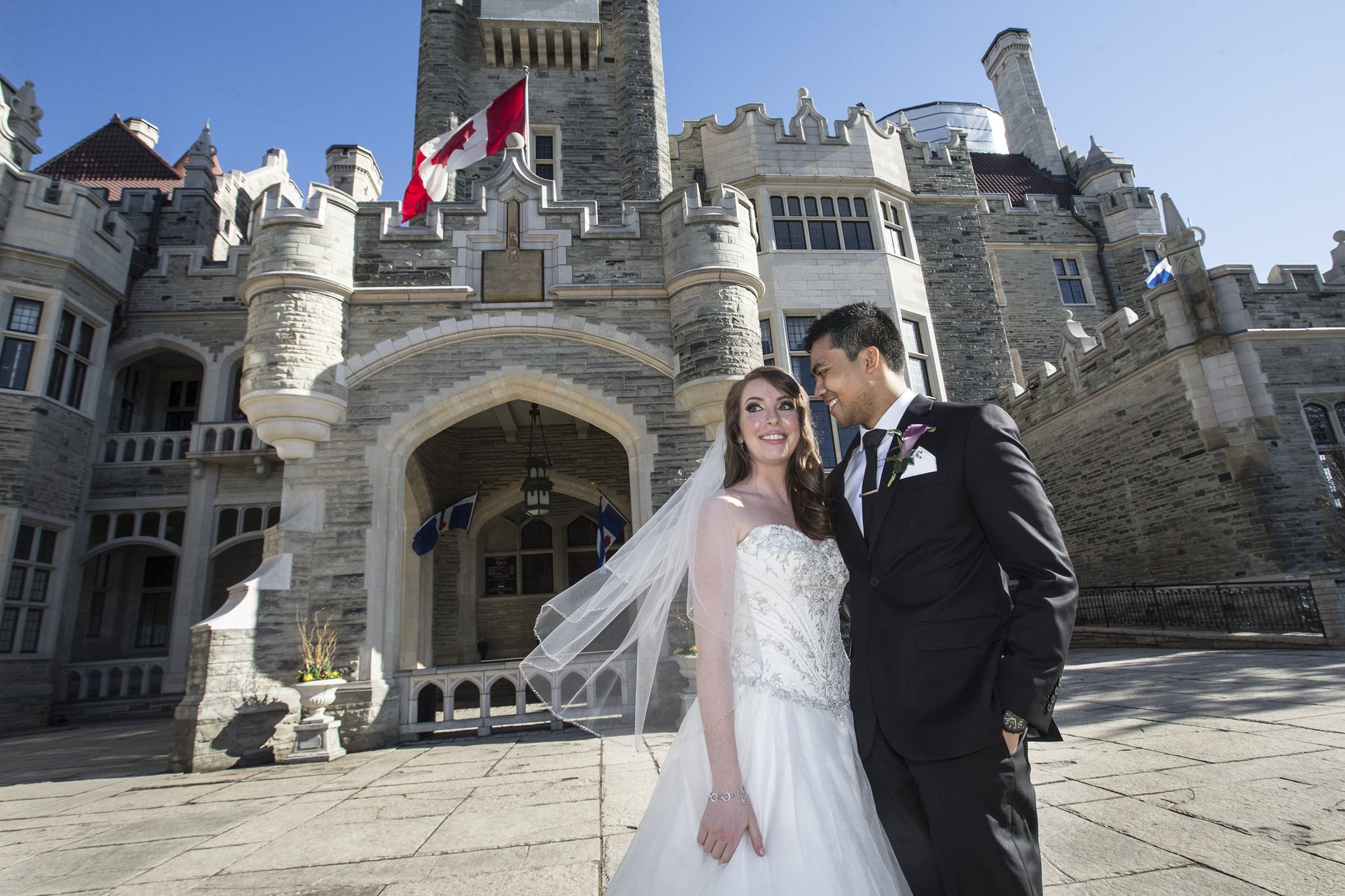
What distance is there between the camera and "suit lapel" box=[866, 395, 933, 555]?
2.04 meters

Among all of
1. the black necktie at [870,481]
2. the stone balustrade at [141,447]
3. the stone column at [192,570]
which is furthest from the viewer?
the stone balustrade at [141,447]

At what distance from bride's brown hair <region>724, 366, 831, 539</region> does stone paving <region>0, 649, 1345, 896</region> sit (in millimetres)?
1645

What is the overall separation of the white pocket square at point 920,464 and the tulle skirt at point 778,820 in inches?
32.3

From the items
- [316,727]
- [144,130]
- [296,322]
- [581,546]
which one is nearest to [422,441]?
[296,322]

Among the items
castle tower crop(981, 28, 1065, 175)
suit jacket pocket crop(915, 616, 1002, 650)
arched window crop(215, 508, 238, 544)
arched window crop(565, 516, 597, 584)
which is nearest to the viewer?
suit jacket pocket crop(915, 616, 1002, 650)

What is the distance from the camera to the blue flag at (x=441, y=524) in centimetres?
1024

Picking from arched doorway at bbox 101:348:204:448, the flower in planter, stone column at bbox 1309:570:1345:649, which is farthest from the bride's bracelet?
arched doorway at bbox 101:348:204:448

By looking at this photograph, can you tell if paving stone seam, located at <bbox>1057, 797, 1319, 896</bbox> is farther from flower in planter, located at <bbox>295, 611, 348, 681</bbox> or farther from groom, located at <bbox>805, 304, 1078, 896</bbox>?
flower in planter, located at <bbox>295, 611, 348, 681</bbox>

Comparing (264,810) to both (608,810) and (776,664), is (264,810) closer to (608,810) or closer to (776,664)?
(608,810)

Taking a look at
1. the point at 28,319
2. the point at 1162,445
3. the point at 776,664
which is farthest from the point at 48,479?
the point at 1162,445

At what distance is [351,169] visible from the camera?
18.9m

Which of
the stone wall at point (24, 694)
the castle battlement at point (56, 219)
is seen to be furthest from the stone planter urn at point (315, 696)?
the castle battlement at point (56, 219)

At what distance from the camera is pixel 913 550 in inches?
77.4

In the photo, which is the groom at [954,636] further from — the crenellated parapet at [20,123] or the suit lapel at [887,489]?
the crenellated parapet at [20,123]
